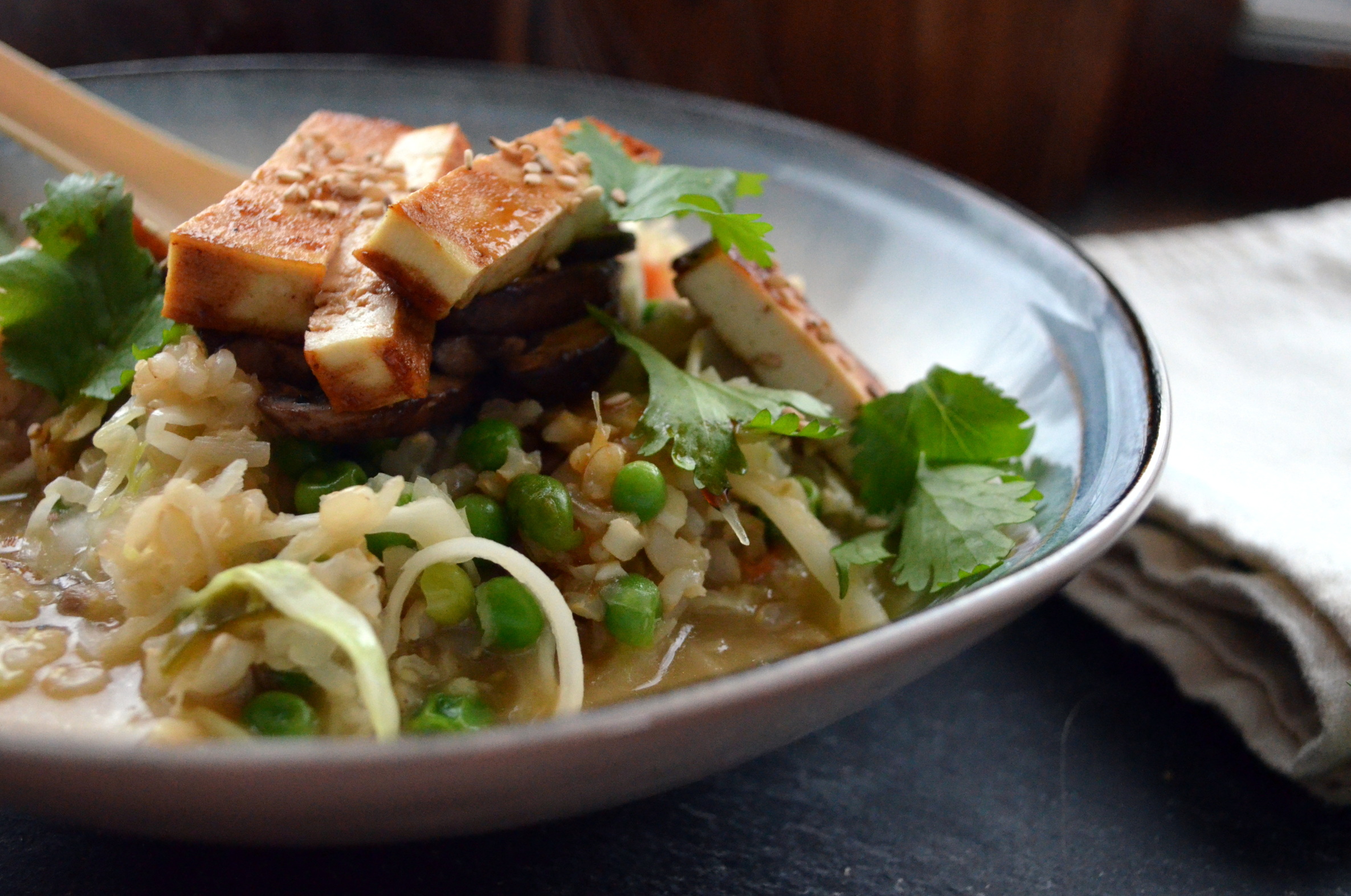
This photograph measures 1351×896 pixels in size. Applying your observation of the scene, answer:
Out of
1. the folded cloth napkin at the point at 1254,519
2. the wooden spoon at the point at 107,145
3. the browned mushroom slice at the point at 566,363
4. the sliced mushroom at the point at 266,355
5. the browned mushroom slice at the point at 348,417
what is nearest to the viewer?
the browned mushroom slice at the point at 348,417

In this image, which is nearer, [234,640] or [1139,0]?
[234,640]

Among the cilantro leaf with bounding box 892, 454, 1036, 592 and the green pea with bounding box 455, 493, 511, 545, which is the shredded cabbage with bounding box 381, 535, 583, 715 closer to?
the green pea with bounding box 455, 493, 511, 545

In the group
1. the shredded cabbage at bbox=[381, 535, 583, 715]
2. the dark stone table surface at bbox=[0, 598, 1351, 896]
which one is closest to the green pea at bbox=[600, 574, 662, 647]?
the shredded cabbage at bbox=[381, 535, 583, 715]

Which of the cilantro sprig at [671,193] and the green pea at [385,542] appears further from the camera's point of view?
the cilantro sprig at [671,193]

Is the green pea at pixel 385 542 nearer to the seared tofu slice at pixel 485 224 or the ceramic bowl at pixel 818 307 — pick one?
the seared tofu slice at pixel 485 224

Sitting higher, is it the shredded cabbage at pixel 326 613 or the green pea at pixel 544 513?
the shredded cabbage at pixel 326 613

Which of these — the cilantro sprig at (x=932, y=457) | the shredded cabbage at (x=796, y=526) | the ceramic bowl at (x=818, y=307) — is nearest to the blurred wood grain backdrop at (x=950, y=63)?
the ceramic bowl at (x=818, y=307)

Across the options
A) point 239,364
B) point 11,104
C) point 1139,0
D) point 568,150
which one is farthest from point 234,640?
point 1139,0

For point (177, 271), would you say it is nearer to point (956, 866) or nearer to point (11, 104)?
point (11, 104)
